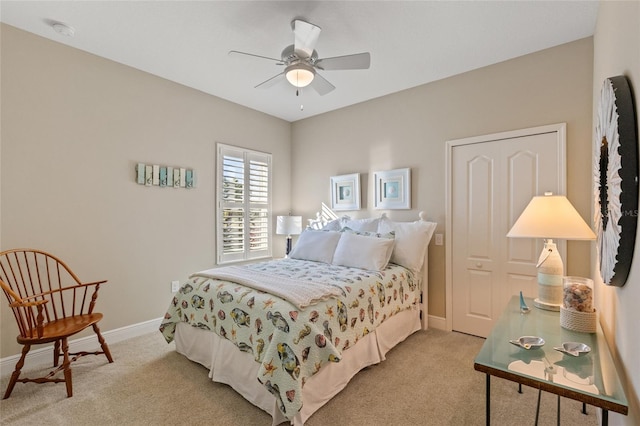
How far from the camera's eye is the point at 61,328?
2205mm

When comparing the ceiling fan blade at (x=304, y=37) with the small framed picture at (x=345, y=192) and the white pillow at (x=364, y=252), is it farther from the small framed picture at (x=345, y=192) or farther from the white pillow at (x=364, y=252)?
Answer: the small framed picture at (x=345, y=192)

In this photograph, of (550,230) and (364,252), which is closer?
(550,230)

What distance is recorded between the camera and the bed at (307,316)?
1795 millimetres

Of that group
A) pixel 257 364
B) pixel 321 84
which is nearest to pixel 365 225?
pixel 321 84

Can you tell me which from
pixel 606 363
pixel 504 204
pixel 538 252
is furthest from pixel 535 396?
pixel 504 204

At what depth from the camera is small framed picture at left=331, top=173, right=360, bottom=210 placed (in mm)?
4055

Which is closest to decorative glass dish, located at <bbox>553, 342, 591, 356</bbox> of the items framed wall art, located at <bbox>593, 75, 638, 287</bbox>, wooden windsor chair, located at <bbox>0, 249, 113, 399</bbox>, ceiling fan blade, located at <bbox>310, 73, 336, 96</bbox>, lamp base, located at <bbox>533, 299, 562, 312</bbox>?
framed wall art, located at <bbox>593, 75, 638, 287</bbox>

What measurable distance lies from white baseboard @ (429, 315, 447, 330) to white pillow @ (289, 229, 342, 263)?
1.39 meters

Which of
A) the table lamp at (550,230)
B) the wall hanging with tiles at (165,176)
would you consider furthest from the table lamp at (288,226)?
the table lamp at (550,230)

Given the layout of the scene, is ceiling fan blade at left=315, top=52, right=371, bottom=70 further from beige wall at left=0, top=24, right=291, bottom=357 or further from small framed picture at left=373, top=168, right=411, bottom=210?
beige wall at left=0, top=24, right=291, bottom=357

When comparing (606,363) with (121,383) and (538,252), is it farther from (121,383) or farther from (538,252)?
(121,383)

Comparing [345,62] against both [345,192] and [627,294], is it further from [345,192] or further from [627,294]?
[627,294]

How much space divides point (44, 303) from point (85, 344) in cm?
102

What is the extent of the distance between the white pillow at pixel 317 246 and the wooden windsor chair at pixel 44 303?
1.90 meters
